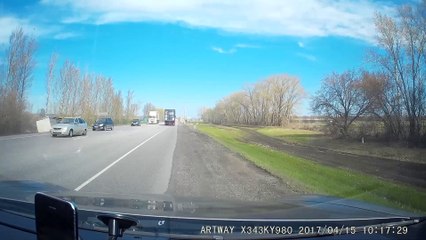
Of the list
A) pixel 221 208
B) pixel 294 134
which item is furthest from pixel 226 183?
pixel 294 134

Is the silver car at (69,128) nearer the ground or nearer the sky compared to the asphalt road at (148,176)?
nearer the sky

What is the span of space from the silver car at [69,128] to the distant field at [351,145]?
21.5m

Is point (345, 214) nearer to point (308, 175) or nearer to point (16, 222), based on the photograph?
point (16, 222)

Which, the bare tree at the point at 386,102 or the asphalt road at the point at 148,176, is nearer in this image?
the asphalt road at the point at 148,176

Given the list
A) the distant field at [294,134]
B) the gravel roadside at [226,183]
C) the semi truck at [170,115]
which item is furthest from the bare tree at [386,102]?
the semi truck at [170,115]

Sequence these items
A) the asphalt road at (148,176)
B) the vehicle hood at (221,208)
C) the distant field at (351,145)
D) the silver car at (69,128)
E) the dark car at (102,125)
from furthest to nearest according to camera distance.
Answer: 1. the dark car at (102,125)
2. the silver car at (69,128)
3. the distant field at (351,145)
4. the asphalt road at (148,176)
5. the vehicle hood at (221,208)

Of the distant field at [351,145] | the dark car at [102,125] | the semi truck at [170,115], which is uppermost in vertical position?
the semi truck at [170,115]

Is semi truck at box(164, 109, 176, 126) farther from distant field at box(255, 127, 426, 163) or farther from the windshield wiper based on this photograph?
the windshield wiper

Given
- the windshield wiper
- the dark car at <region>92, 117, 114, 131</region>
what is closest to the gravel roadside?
the windshield wiper

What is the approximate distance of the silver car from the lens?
33844mm

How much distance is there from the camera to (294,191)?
427 inches

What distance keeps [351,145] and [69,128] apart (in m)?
23.3

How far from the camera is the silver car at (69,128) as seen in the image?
33.8 m

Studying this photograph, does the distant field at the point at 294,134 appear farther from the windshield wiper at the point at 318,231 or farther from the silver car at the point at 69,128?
the windshield wiper at the point at 318,231
